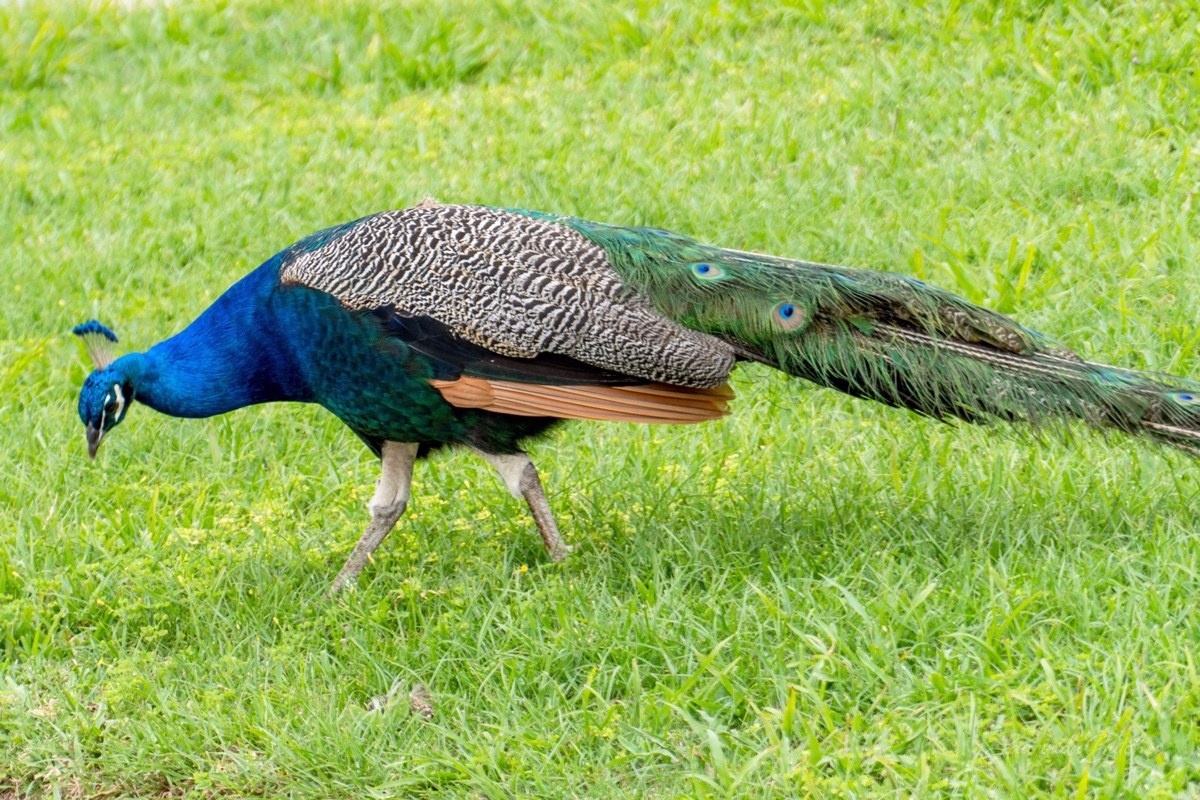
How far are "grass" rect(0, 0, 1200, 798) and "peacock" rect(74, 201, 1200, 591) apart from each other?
0.25 m

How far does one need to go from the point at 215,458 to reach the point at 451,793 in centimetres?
228

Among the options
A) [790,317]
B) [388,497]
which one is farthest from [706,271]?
[388,497]

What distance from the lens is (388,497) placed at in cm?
469

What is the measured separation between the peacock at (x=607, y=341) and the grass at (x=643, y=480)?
0.25 m

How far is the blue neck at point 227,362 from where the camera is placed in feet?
15.0

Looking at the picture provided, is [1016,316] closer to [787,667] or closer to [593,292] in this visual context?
[593,292]

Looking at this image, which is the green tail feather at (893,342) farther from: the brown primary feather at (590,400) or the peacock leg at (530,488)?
the peacock leg at (530,488)

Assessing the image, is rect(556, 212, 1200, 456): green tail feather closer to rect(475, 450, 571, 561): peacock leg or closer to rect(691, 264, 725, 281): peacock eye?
rect(691, 264, 725, 281): peacock eye

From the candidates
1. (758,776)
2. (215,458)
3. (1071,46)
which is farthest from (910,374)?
(1071,46)

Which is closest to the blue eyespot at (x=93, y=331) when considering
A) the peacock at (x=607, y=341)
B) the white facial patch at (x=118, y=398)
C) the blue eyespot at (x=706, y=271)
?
the white facial patch at (x=118, y=398)

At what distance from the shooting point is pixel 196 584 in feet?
15.0

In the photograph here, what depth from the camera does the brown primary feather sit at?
427 cm

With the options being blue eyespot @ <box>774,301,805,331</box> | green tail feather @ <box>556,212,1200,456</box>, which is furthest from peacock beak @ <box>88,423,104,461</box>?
blue eyespot @ <box>774,301,805,331</box>

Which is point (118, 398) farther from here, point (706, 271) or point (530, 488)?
point (706, 271)
